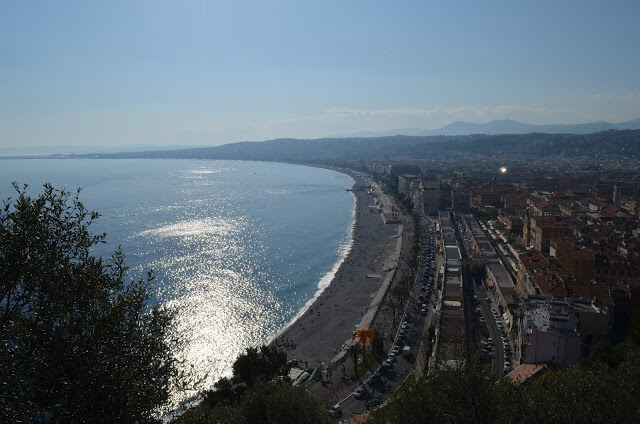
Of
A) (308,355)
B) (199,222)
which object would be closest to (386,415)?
(308,355)

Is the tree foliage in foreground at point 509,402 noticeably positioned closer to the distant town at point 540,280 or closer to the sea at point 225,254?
the distant town at point 540,280

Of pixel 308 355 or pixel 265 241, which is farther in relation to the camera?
pixel 265 241

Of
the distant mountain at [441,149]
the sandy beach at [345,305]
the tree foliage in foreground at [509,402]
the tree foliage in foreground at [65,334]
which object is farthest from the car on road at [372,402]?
the distant mountain at [441,149]

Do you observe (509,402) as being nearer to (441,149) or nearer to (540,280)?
(540,280)

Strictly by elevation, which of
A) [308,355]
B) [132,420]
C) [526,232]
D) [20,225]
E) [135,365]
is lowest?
[308,355]

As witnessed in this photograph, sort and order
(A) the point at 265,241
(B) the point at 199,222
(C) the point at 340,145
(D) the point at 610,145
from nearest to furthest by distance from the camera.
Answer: (A) the point at 265,241 → (B) the point at 199,222 → (D) the point at 610,145 → (C) the point at 340,145

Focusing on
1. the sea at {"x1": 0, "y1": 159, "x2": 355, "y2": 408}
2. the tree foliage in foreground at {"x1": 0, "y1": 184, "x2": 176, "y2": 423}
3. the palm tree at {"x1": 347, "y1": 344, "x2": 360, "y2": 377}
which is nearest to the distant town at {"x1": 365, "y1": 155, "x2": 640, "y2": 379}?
the palm tree at {"x1": 347, "y1": 344, "x2": 360, "y2": 377}

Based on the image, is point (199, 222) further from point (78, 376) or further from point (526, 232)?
point (78, 376)
